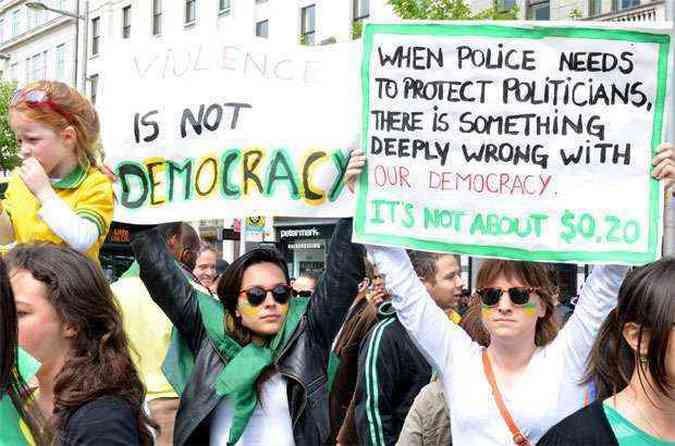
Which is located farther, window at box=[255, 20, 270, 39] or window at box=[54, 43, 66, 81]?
window at box=[54, 43, 66, 81]

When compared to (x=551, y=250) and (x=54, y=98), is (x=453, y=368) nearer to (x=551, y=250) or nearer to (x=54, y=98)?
(x=551, y=250)

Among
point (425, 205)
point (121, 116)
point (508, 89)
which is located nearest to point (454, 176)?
point (425, 205)

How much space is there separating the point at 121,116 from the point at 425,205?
4.48 ft

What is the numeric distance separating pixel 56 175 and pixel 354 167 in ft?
3.81

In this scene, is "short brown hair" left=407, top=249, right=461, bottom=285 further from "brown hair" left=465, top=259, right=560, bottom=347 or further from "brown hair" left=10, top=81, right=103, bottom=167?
"brown hair" left=10, top=81, right=103, bottom=167

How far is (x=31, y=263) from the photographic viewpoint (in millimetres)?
2570

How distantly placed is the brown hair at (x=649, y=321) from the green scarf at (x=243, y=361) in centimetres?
146

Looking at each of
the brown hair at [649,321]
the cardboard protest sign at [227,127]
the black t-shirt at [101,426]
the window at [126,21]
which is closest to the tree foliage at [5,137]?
the window at [126,21]

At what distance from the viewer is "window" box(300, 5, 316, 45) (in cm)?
2792

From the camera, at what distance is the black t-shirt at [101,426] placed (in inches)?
87.3

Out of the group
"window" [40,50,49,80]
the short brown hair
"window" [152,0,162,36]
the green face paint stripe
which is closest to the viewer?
the green face paint stripe

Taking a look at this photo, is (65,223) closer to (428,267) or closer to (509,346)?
(509,346)

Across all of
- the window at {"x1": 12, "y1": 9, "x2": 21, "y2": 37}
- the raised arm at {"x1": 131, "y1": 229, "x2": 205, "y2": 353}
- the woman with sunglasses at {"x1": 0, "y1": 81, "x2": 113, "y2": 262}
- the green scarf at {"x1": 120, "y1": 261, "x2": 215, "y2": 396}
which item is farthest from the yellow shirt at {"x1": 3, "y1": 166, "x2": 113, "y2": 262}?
the window at {"x1": 12, "y1": 9, "x2": 21, "y2": 37}

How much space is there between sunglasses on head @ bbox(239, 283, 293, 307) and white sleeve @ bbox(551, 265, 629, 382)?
107 cm
